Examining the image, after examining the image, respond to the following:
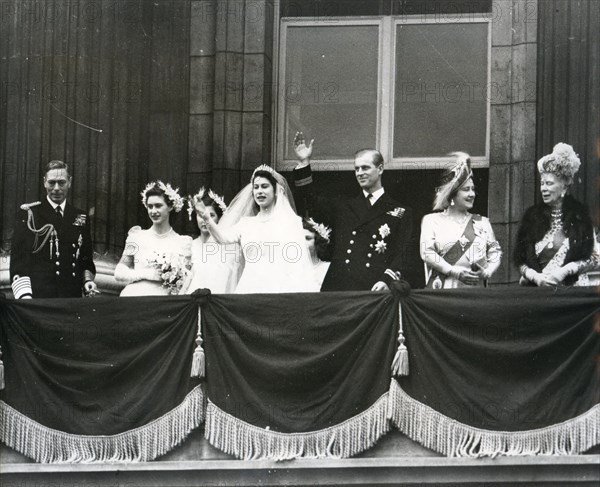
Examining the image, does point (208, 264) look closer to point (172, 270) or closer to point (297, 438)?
point (172, 270)

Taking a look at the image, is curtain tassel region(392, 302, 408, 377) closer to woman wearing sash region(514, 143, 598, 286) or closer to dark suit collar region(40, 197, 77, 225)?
woman wearing sash region(514, 143, 598, 286)

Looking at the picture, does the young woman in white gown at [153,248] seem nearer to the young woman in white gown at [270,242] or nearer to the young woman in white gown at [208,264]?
the young woman in white gown at [208,264]

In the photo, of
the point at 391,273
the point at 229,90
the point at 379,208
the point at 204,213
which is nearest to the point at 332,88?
the point at 229,90

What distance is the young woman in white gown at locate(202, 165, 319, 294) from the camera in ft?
50.3

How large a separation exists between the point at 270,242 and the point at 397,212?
108cm

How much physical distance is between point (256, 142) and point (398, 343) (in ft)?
12.7

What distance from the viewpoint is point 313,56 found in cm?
1795

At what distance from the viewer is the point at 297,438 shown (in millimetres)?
14383

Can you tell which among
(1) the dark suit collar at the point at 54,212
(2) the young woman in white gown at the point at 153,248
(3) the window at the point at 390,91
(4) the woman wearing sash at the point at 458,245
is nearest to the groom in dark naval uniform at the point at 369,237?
(4) the woman wearing sash at the point at 458,245

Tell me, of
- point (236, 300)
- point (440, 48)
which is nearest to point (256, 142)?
point (440, 48)

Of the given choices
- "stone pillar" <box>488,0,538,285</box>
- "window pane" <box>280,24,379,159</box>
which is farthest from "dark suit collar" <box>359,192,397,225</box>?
"window pane" <box>280,24,379,159</box>

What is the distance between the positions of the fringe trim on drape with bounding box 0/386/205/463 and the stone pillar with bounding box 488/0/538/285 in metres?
3.80

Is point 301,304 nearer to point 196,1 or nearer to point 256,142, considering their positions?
point 256,142

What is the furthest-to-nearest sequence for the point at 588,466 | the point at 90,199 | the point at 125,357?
1. the point at 90,199
2. the point at 125,357
3. the point at 588,466
